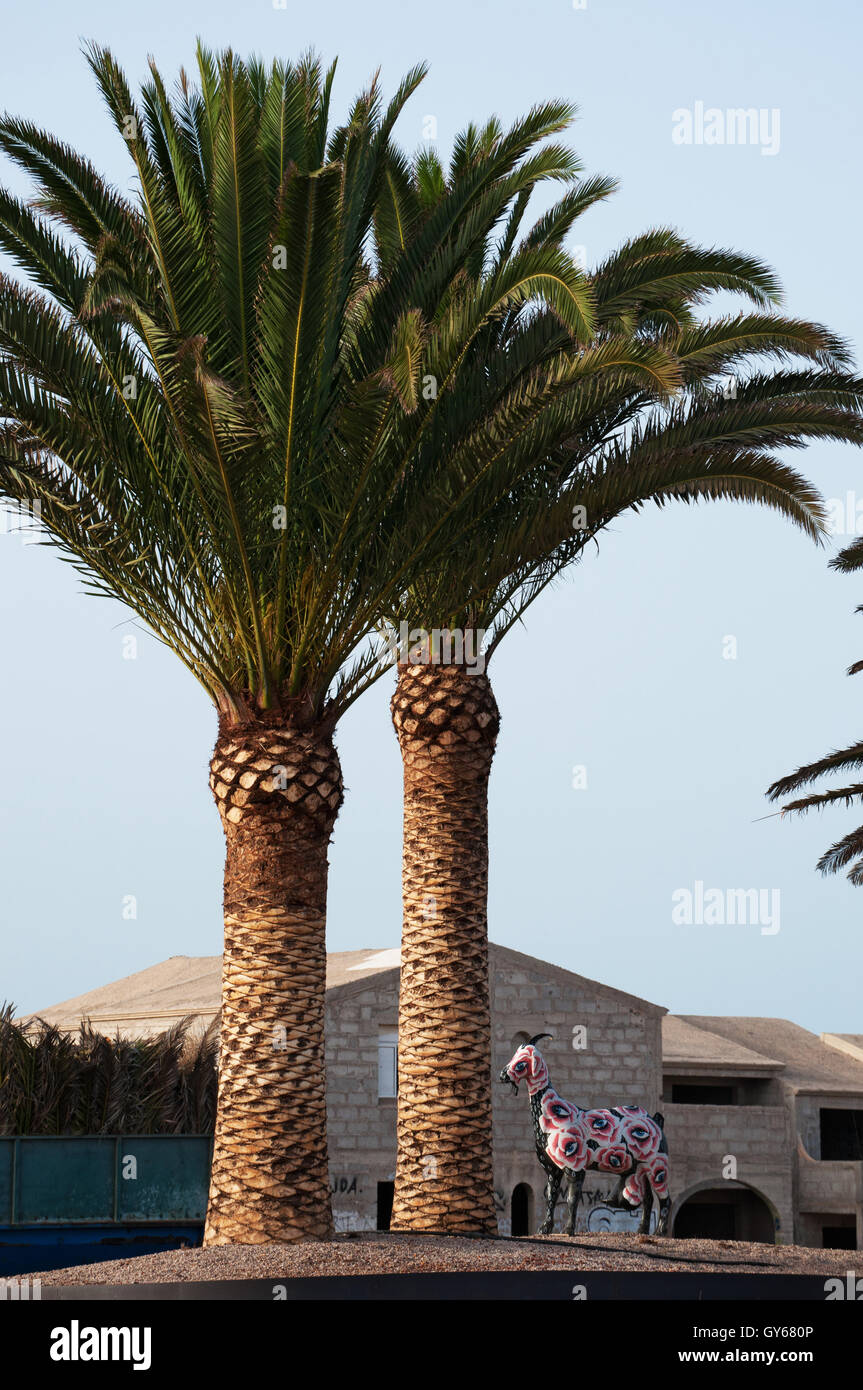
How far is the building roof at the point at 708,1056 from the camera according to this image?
3925 centimetres

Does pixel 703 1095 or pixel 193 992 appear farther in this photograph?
pixel 703 1095

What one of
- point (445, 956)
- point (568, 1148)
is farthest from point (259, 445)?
point (568, 1148)

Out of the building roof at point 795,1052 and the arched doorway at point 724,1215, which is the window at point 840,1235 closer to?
the arched doorway at point 724,1215

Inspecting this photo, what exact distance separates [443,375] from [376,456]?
36.3 inches

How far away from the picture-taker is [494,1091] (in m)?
31.6

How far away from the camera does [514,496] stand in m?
17.1

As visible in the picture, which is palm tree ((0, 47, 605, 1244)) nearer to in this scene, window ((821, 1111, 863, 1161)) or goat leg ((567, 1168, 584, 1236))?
goat leg ((567, 1168, 584, 1236))

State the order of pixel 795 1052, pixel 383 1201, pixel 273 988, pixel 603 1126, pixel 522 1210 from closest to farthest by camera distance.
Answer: pixel 273 988 < pixel 603 1126 < pixel 383 1201 < pixel 522 1210 < pixel 795 1052

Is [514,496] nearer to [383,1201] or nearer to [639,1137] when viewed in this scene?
[639,1137]

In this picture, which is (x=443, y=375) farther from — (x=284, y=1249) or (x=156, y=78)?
(x=284, y=1249)

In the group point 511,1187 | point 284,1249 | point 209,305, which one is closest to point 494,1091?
point 511,1187

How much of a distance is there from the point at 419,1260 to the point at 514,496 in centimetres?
779

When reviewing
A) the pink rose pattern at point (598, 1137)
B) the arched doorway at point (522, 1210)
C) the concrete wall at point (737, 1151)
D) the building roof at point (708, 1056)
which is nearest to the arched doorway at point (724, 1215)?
the concrete wall at point (737, 1151)

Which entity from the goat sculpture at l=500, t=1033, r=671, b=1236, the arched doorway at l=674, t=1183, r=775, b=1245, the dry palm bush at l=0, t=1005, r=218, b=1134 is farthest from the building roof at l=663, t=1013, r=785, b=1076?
the goat sculpture at l=500, t=1033, r=671, b=1236
